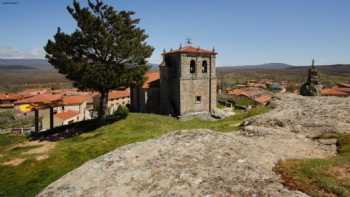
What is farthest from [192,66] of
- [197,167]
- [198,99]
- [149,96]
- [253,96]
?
[253,96]

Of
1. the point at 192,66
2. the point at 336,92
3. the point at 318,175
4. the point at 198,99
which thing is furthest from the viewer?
the point at 336,92

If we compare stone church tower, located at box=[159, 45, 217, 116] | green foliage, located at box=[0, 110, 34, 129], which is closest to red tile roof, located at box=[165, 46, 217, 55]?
stone church tower, located at box=[159, 45, 217, 116]

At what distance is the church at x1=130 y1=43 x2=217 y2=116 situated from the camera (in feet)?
102

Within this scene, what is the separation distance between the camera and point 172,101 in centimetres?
3259

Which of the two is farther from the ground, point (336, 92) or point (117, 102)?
point (336, 92)

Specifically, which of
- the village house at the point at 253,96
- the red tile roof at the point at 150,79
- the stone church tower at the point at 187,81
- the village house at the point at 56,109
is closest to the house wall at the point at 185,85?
the stone church tower at the point at 187,81

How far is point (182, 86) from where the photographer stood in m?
31.0

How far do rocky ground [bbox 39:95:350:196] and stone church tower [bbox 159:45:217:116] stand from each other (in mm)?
18751

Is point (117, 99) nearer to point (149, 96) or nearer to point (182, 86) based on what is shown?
point (149, 96)

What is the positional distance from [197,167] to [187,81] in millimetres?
23634

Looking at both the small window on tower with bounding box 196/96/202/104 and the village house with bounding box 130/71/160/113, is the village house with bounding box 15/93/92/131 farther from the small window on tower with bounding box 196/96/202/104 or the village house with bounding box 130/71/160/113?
the small window on tower with bounding box 196/96/202/104

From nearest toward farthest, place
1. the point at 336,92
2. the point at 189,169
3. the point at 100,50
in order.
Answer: the point at 189,169 < the point at 100,50 < the point at 336,92

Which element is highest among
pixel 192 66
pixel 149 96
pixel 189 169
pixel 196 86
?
pixel 192 66

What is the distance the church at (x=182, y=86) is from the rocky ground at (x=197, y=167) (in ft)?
61.7
